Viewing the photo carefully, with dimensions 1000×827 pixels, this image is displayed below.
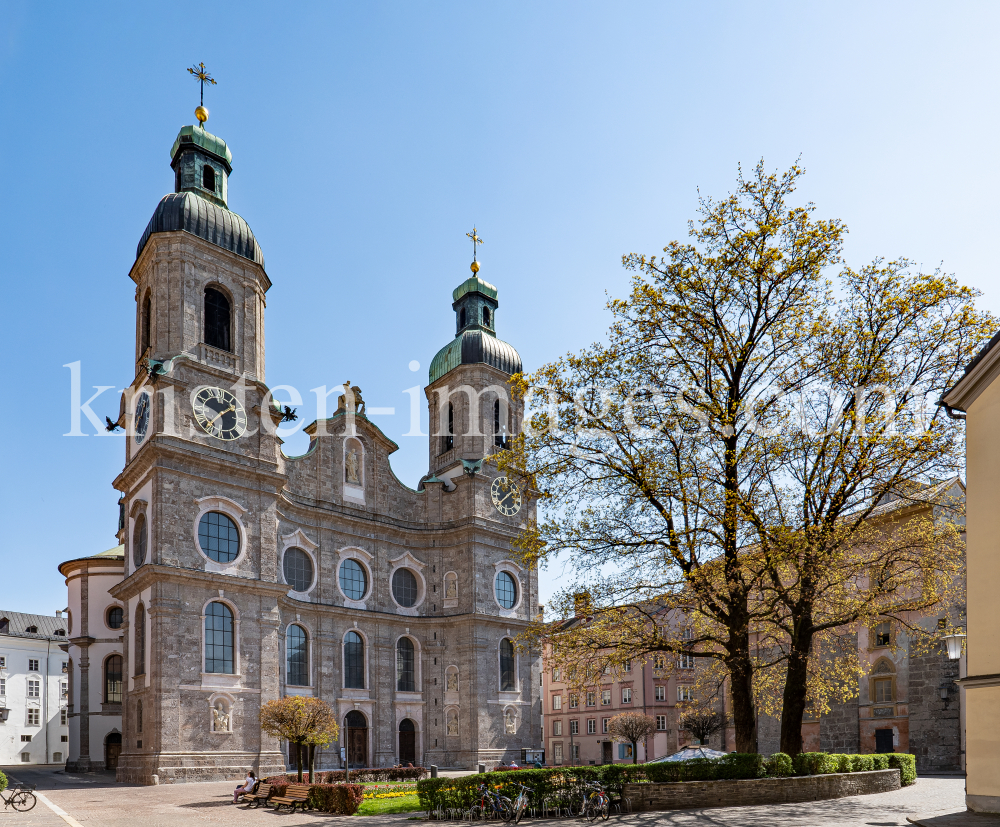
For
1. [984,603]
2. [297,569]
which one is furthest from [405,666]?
[984,603]

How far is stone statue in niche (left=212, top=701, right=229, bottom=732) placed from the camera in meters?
33.8

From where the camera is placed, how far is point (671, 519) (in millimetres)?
19438

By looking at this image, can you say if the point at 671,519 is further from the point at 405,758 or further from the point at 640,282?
the point at 405,758

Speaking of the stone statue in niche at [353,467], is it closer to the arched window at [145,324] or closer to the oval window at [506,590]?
the oval window at [506,590]

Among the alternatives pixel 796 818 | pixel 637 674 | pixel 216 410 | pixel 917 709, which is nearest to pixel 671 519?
pixel 796 818

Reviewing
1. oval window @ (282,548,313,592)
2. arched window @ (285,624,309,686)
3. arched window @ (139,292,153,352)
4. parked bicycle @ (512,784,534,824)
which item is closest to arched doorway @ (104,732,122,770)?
arched window @ (285,624,309,686)

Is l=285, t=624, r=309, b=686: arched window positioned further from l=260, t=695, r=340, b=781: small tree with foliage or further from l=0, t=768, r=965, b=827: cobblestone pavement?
l=0, t=768, r=965, b=827: cobblestone pavement

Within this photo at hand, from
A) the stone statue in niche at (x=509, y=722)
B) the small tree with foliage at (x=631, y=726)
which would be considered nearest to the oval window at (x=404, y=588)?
the stone statue in niche at (x=509, y=722)

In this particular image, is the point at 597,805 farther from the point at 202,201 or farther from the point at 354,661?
A: the point at 202,201

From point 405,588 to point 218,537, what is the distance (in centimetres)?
1380

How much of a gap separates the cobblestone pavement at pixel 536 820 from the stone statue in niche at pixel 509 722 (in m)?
21.9

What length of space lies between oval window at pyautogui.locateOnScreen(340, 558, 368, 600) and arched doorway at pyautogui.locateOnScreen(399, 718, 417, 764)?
728 centimetres

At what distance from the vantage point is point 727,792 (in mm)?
18938

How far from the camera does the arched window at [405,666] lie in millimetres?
45531
